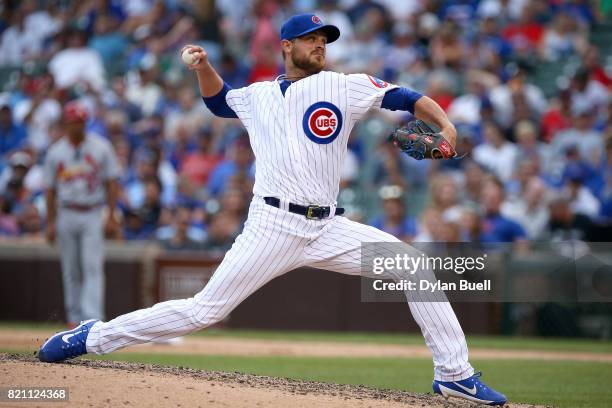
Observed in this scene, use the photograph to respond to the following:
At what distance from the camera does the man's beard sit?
6.11 m

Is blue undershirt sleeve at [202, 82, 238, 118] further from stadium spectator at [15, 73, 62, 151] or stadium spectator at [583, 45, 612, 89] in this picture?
stadium spectator at [15, 73, 62, 151]

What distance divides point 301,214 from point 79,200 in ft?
18.9

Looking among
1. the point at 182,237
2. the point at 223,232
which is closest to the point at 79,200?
the point at 182,237

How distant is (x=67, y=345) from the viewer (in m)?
6.21

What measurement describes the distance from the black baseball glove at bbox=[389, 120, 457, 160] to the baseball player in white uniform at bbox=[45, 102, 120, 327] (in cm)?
580

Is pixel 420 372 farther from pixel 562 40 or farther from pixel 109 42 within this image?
pixel 109 42

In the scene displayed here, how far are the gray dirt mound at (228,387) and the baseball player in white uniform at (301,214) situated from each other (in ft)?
0.63

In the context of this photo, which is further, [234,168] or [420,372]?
[234,168]

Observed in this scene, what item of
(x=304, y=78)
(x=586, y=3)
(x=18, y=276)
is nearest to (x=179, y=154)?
(x=18, y=276)

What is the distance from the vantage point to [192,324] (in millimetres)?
5887

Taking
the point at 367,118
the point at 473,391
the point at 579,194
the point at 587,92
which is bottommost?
the point at 473,391

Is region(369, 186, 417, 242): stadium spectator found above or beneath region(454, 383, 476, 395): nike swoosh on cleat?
above

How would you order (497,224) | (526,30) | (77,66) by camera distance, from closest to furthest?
1. (497,224)
2. (526,30)
3. (77,66)

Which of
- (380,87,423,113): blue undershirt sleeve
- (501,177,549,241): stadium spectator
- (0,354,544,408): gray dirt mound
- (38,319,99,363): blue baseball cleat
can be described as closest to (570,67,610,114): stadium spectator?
(501,177,549,241): stadium spectator
